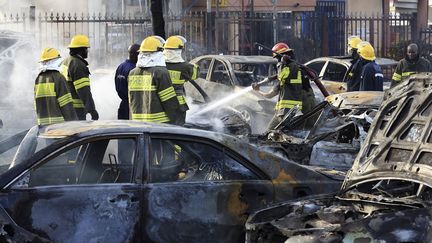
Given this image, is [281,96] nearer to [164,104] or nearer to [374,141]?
[164,104]

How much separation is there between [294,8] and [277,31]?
660 centimetres

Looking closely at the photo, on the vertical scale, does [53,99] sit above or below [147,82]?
below

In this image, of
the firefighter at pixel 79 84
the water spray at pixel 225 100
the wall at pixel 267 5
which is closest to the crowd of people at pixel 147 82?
the firefighter at pixel 79 84

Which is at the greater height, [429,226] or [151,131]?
[151,131]

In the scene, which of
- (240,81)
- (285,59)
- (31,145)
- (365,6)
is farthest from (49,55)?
(365,6)

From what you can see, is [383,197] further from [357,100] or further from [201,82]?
[201,82]

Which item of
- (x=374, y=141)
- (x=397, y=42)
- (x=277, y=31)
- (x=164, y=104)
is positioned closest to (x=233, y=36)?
(x=277, y=31)

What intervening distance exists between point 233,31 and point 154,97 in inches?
561

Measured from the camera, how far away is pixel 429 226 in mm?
4867

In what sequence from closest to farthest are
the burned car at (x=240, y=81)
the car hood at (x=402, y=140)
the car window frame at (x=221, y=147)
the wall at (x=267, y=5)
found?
the car hood at (x=402, y=140) → the car window frame at (x=221, y=147) → the burned car at (x=240, y=81) → the wall at (x=267, y=5)

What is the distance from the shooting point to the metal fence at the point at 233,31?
21156 mm

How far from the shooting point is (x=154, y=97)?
28.5ft

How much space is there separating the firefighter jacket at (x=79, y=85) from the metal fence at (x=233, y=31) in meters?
10.8

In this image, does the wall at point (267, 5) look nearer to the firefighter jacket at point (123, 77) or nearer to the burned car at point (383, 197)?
the firefighter jacket at point (123, 77)
